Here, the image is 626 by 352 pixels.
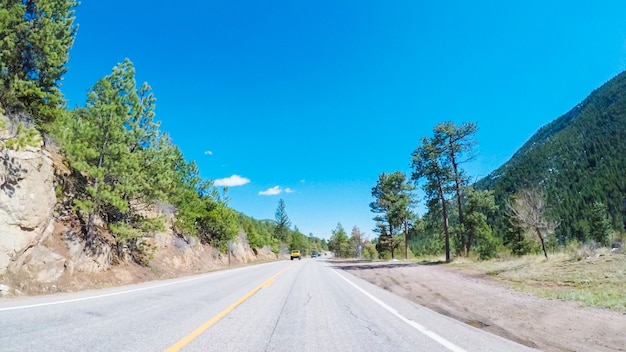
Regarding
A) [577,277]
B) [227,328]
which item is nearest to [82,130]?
[227,328]

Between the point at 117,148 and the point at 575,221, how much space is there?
131m

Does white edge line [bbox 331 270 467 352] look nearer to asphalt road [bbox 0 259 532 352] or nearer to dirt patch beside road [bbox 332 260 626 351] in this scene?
asphalt road [bbox 0 259 532 352]

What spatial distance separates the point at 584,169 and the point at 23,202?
545 ft

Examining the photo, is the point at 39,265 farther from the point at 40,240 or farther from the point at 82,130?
the point at 82,130

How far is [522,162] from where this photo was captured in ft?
544

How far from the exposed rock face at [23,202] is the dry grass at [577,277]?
1688 centimetres

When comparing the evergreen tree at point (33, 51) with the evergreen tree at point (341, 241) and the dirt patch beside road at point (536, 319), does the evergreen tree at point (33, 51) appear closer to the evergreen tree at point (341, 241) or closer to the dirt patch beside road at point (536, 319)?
the dirt patch beside road at point (536, 319)

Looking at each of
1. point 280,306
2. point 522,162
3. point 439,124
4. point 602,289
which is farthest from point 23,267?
point 522,162

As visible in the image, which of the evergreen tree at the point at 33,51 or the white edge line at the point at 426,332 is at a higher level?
the evergreen tree at the point at 33,51

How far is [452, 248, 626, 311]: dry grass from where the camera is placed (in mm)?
8422

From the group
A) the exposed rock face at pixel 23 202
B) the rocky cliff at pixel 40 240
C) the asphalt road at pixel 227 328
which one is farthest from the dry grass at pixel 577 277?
the exposed rock face at pixel 23 202

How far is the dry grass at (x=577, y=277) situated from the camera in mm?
8422

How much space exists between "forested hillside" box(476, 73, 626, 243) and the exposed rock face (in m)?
96.2

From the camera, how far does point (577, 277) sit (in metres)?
11.6
